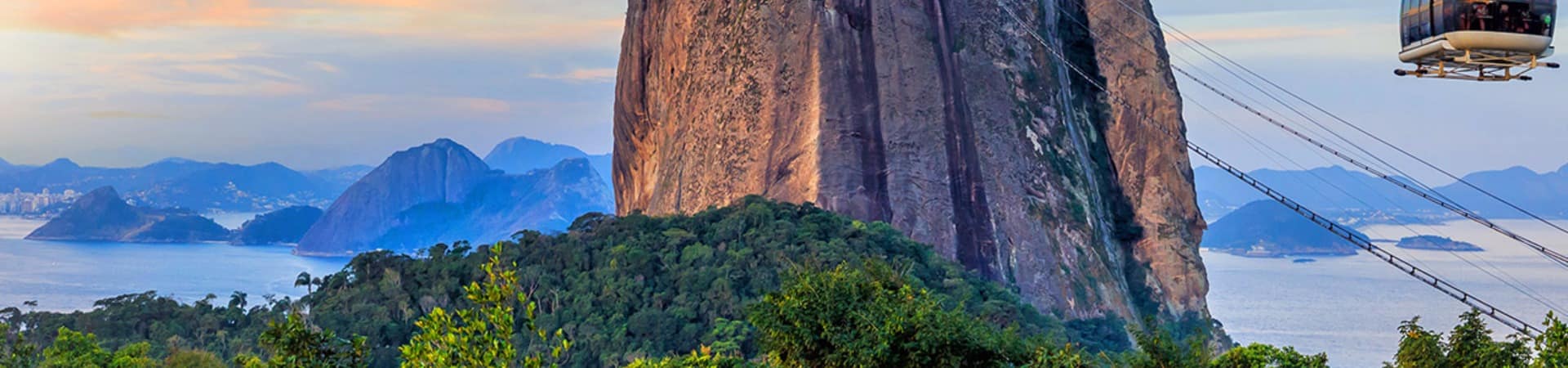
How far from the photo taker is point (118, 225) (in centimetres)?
13062

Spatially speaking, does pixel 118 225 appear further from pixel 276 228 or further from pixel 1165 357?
pixel 1165 357

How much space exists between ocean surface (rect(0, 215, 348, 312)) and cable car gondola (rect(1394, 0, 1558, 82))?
5790 centimetres

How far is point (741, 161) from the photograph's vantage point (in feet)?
163

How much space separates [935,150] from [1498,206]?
510ft

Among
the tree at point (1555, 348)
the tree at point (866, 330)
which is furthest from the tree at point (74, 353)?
the tree at point (1555, 348)

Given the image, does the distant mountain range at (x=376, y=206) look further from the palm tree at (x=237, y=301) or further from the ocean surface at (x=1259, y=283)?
the palm tree at (x=237, y=301)

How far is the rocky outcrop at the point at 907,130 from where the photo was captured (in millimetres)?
48594

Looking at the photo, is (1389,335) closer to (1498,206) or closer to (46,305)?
(46,305)

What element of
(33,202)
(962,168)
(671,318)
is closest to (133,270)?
(33,202)

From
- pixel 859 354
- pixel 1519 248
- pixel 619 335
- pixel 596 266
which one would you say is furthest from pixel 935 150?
pixel 1519 248

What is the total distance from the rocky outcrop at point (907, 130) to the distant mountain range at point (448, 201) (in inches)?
3687

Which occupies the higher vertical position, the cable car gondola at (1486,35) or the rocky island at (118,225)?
the cable car gondola at (1486,35)

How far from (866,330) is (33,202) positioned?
15193cm

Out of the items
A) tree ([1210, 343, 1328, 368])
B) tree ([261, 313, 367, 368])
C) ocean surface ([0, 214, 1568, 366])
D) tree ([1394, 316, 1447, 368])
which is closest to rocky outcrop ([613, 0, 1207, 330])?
tree ([1210, 343, 1328, 368])
